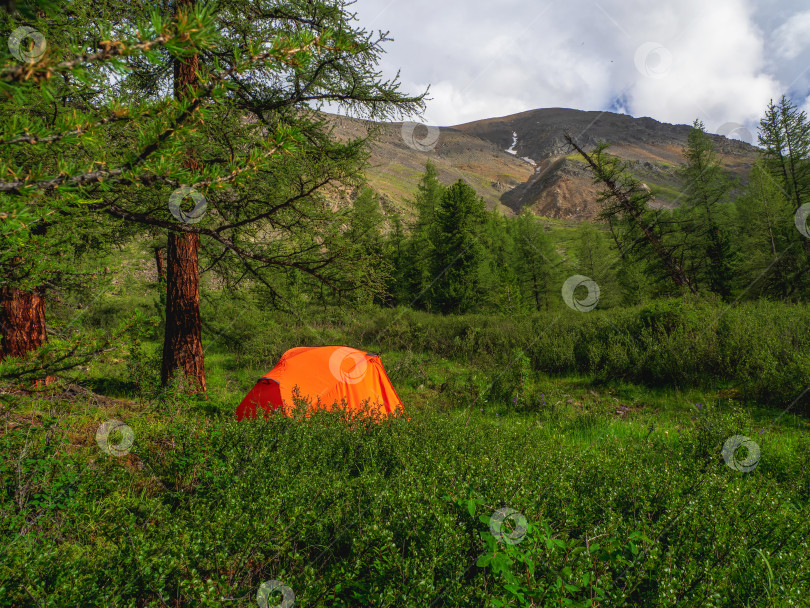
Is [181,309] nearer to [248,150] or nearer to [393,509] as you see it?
[248,150]

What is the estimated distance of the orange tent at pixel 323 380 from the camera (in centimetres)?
675

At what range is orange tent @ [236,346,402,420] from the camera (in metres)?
6.75

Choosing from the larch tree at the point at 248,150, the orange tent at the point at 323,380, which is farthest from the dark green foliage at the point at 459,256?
the larch tree at the point at 248,150

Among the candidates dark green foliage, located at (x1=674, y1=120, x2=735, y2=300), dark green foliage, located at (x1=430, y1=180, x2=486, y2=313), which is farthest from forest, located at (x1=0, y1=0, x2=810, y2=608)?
dark green foliage, located at (x1=674, y1=120, x2=735, y2=300)

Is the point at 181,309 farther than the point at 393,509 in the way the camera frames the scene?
Yes

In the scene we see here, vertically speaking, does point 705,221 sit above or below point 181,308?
above

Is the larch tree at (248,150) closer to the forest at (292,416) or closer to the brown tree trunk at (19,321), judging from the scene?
the forest at (292,416)

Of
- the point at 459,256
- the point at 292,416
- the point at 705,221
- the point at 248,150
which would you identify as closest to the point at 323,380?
the point at 292,416

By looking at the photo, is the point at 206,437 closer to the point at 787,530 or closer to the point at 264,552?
the point at 264,552

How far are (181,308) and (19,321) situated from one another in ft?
8.45

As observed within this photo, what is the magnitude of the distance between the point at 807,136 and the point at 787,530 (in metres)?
31.9

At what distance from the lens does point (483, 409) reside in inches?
320

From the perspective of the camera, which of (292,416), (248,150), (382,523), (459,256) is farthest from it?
(459,256)

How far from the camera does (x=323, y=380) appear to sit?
7176mm
